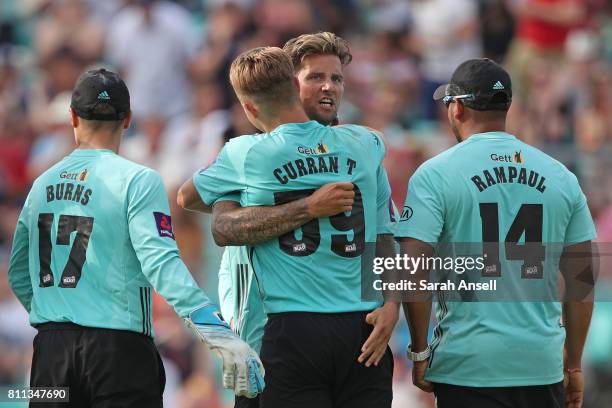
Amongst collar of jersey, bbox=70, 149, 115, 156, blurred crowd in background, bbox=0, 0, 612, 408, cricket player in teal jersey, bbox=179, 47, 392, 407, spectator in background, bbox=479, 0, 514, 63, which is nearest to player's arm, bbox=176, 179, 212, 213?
cricket player in teal jersey, bbox=179, 47, 392, 407

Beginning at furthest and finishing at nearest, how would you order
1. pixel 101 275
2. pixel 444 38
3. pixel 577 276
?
pixel 444 38 → pixel 577 276 → pixel 101 275

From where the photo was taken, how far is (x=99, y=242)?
513 centimetres

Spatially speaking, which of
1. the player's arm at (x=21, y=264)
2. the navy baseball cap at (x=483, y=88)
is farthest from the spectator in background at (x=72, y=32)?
the navy baseball cap at (x=483, y=88)

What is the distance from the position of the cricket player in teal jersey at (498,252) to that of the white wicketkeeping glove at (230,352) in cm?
86

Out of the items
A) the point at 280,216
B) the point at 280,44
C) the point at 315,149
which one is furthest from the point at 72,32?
the point at 280,216

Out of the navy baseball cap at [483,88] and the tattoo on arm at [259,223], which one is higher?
the navy baseball cap at [483,88]

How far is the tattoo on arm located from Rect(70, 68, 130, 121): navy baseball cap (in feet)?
2.65

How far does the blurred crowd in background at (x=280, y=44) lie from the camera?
474 inches

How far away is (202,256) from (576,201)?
6.16m

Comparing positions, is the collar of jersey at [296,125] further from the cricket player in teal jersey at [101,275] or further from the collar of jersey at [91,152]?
the collar of jersey at [91,152]

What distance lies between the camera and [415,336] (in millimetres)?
5180

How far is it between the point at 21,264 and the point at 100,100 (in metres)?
0.93

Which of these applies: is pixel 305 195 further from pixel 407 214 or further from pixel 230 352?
pixel 230 352

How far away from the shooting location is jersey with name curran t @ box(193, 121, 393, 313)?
16.4 ft
